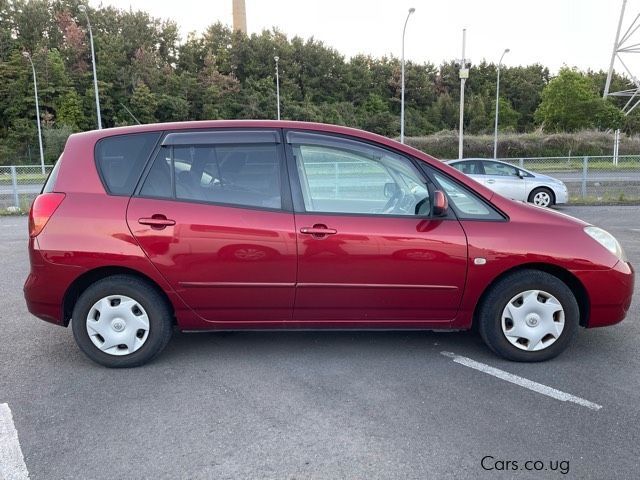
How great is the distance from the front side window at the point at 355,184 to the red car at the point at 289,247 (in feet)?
0.03

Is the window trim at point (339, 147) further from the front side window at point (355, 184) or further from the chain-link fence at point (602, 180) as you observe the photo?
the chain-link fence at point (602, 180)

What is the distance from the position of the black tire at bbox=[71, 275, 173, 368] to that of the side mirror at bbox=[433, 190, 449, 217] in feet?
6.48

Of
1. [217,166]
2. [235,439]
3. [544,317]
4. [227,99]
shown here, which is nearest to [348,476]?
[235,439]

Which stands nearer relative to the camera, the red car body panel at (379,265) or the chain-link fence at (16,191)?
the red car body panel at (379,265)

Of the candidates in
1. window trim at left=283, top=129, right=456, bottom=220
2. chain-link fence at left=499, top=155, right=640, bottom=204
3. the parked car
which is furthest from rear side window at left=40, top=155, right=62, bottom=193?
chain-link fence at left=499, top=155, right=640, bottom=204

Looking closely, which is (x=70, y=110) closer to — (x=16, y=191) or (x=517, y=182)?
(x=16, y=191)

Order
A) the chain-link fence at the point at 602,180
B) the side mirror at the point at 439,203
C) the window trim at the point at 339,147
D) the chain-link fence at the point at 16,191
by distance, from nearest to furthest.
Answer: the side mirror at the point at 439,203, the window trim at the point at 339,147, the chain-link fence at the point at 16,191, the chain-link fence at the point at 602,180

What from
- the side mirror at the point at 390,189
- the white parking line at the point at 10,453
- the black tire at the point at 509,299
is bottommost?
the white parking line at the point at 10,453

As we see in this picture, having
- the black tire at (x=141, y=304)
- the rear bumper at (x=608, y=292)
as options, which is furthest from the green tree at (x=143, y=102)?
the rear bumper at (x=608, y=292)

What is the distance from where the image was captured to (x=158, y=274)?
3.59 meters

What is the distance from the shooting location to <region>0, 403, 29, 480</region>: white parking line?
2.50m

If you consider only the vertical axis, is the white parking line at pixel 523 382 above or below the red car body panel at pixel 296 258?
below

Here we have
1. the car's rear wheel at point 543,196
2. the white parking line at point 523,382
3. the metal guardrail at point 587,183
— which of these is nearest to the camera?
the white parking line at point 523,382

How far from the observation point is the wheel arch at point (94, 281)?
3635 millimetres
